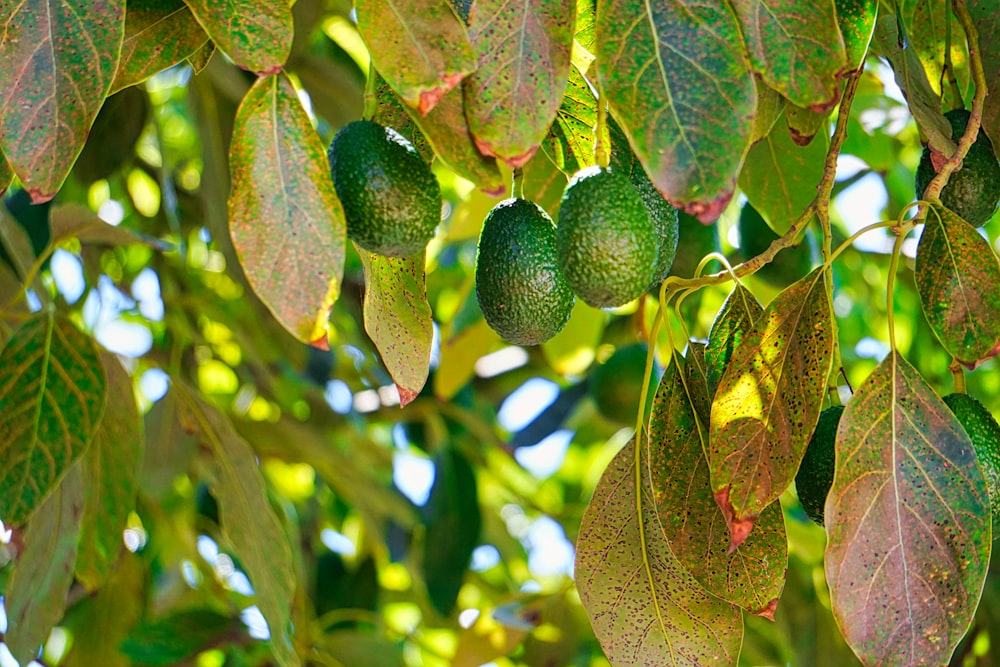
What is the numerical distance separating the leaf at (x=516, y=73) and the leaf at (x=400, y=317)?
0.18 m

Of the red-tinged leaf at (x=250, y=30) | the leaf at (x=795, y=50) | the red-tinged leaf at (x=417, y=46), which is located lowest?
the red-tinged leaf at (x=250, y=30)

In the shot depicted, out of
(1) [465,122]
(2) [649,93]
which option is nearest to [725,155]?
(2) [649,93]

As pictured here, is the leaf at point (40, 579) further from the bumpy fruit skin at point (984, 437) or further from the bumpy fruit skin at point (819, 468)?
the bumpy fruit skin at point (984, 437)

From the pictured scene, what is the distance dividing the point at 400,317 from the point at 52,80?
11.3 inches

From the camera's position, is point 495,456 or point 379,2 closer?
point 379,2

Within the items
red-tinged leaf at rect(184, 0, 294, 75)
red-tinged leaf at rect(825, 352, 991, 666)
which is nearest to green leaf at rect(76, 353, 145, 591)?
red-tinged leaf at rect(184, 0, 294, 75)

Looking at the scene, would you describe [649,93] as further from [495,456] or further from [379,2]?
[495,456]

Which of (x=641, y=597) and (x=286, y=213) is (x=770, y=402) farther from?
(x=286, y=213)

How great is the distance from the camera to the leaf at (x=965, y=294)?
887 mm

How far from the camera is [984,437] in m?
0.95

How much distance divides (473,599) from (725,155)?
8.85 feet

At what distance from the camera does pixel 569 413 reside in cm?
232

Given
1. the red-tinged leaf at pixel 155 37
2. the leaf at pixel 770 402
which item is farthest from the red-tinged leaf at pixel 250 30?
the leaf at pixel 770 402

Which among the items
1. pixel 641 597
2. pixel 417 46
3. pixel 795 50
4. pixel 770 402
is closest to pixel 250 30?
pixel 417 46
